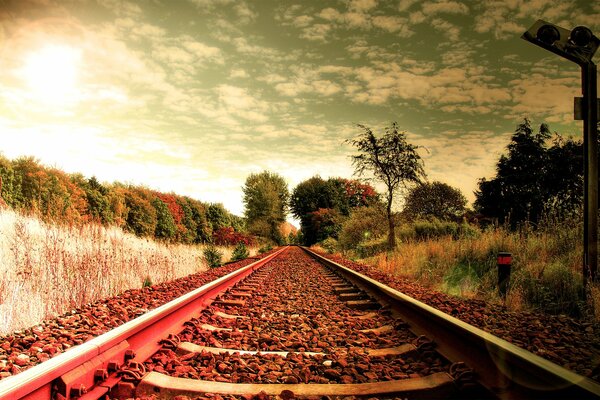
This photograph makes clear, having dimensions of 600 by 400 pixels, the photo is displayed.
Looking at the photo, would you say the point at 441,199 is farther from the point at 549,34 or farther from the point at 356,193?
the point at 549,34

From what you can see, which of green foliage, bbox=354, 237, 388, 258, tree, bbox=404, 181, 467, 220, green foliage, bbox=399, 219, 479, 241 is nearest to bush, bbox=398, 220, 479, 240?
green foliage, bbox=399, 219, 479, 241

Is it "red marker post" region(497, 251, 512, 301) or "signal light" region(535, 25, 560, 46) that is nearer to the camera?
"red marker post" region(497, 251, 512, 301)

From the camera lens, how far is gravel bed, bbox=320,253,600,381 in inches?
104

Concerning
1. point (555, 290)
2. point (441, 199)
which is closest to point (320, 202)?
point (441, 199)

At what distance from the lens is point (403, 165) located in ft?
52.8

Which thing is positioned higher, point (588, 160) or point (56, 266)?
point (588, 160)

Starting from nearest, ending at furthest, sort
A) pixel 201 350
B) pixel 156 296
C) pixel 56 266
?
pixel 201 350, pixel 56 266, pixel 156 296

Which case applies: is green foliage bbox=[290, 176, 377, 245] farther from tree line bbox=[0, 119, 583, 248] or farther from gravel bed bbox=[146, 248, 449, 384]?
gravel bed bbox=[146, 248, 449, 384]

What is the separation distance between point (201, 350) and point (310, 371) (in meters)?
0.88

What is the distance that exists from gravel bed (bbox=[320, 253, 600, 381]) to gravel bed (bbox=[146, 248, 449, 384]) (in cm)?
81

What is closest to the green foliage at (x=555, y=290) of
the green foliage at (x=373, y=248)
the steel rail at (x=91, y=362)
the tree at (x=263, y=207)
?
the steel rail at (x=91, y=362)

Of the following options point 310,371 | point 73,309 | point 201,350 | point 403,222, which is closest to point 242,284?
point 73,309

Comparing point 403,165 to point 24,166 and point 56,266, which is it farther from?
point 24,166

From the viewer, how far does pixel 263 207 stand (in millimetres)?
51344
